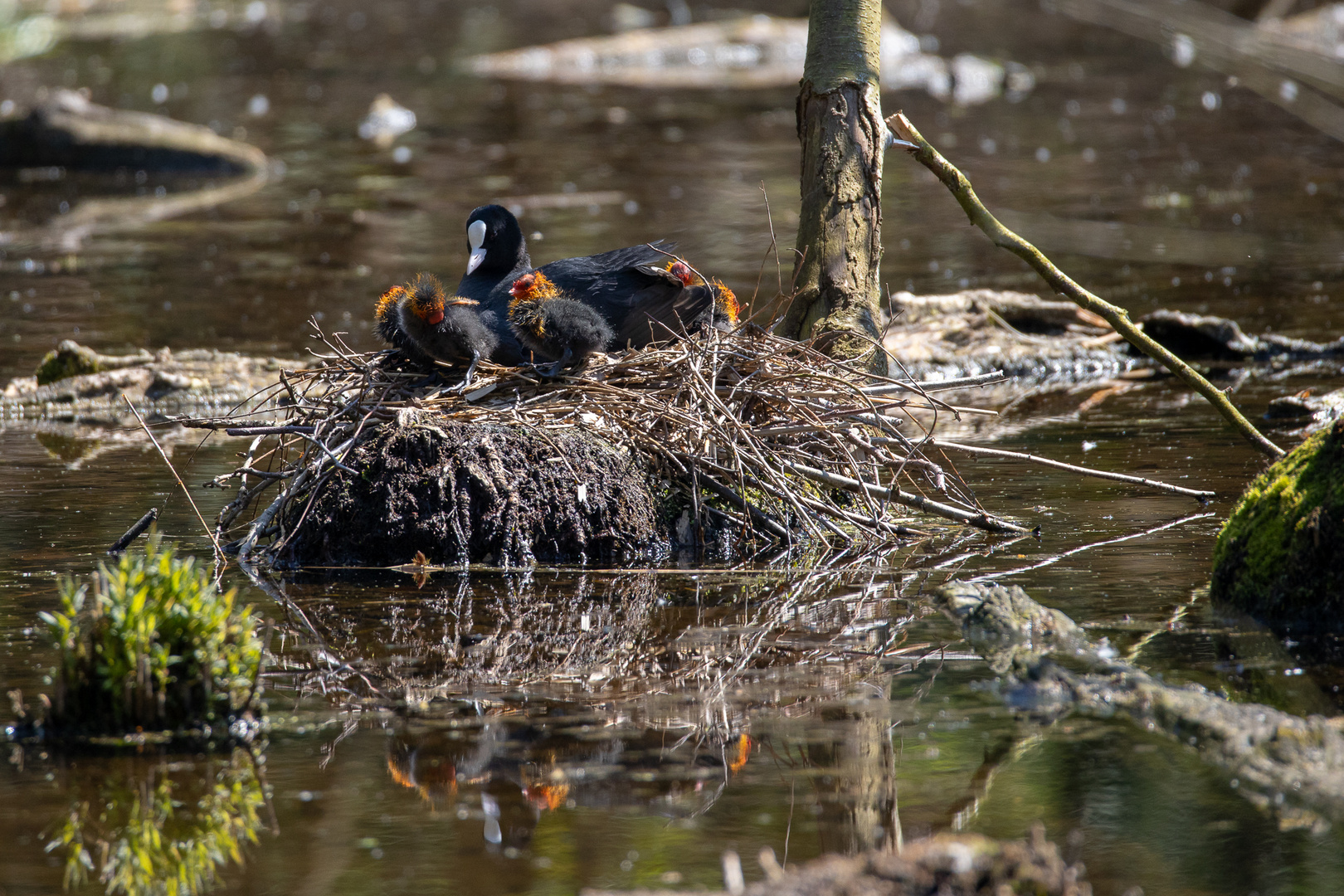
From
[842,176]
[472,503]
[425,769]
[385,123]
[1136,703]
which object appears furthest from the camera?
[385,123]

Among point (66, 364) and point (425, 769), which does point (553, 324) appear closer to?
point (425, 769)

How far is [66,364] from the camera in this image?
36.6 ft

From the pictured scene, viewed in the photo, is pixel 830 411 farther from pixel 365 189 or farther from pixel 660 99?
pixel 660 99

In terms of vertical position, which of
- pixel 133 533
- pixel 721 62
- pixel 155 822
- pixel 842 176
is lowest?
pixel 155 822

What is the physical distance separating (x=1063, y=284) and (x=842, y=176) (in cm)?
124

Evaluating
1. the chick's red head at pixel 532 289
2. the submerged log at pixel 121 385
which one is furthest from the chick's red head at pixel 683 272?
the submerged log at pixel 121 385

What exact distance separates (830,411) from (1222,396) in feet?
6.48

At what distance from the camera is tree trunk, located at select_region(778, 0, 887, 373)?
25.1ft

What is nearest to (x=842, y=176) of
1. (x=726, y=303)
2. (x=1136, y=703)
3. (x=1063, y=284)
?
(x=726, y=303)

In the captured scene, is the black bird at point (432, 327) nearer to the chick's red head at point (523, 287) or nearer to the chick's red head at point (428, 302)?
the chick's red head at point (428, 302)

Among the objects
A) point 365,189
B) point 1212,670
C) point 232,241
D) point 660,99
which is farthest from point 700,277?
point 660,99

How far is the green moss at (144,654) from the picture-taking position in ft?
14.7

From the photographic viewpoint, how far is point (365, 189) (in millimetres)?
20312

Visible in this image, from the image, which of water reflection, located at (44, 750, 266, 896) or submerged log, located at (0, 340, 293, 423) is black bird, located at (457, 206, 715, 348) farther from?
submerged log, located at (0, 340, 293, 423)
